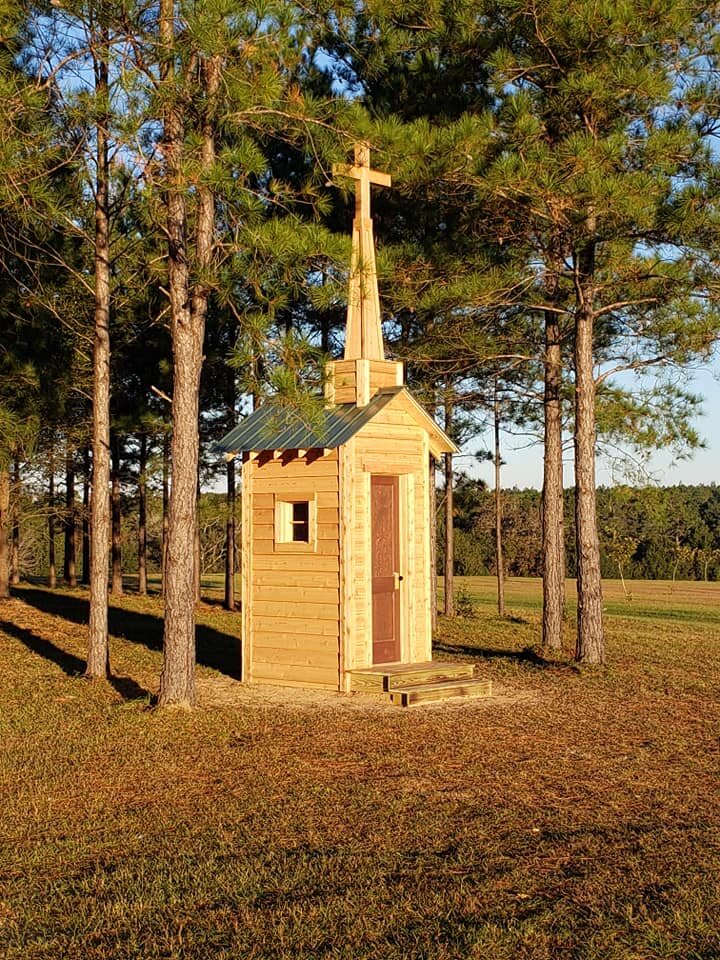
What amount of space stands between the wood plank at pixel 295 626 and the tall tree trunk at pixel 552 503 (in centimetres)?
470

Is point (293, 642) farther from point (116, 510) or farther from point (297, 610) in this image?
point (116, 510)

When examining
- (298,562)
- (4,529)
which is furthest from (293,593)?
(4,529)

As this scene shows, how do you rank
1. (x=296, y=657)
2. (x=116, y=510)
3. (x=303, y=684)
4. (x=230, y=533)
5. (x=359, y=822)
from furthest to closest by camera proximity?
(x=116, y=510), (x=230, y=533), (x=296, y=657), (x=303, y=684), (x=359, y=822)

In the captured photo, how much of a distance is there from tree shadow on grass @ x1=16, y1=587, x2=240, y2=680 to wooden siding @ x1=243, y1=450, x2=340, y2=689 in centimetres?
104

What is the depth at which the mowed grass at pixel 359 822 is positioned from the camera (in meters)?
4.77

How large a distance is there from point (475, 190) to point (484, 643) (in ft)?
24.1

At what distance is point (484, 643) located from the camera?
17156mm

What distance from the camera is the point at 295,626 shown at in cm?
1234

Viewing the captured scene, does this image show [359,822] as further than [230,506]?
No

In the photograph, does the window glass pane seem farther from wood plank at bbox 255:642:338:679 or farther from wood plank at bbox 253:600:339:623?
wood plank at bbox 255:642:338:679

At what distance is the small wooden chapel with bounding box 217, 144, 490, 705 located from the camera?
11922 mm

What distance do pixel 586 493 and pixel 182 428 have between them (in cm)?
590

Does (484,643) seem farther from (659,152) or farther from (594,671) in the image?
(659,152)

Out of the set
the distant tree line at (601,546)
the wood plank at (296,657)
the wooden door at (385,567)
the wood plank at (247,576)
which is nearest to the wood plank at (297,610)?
the wood plank at (247,576)
